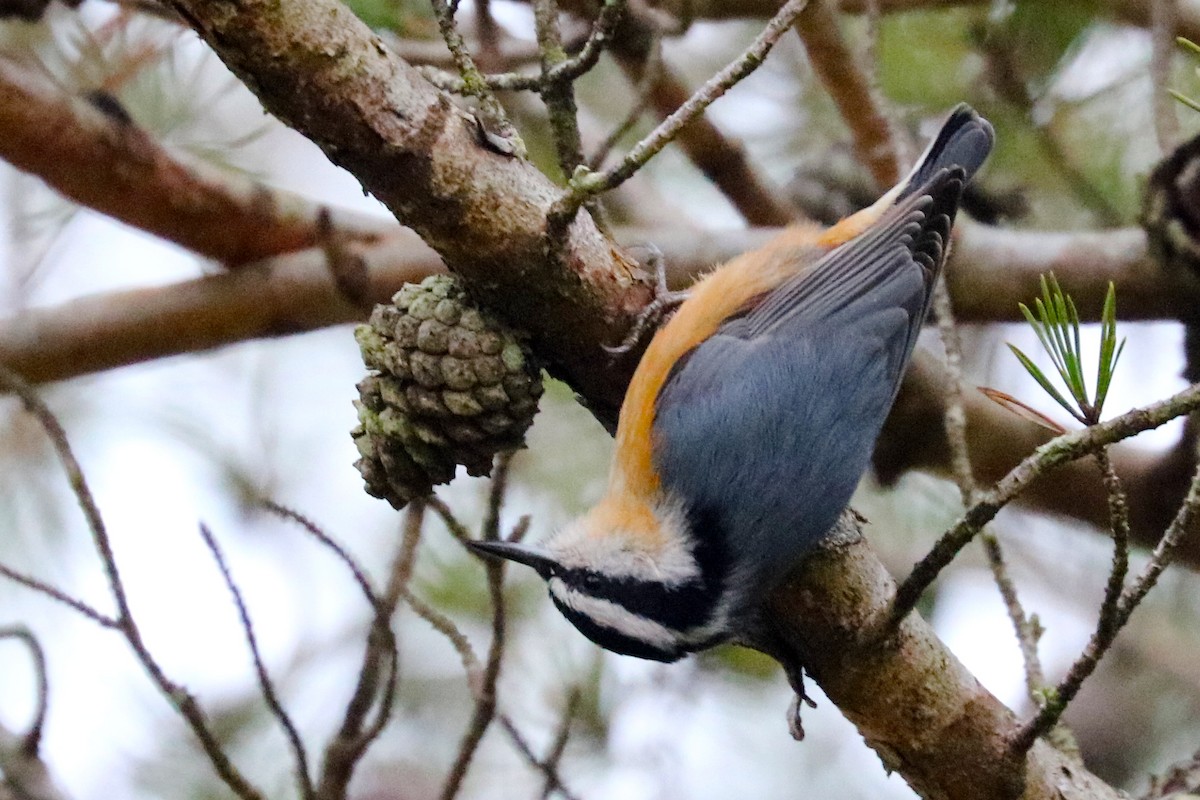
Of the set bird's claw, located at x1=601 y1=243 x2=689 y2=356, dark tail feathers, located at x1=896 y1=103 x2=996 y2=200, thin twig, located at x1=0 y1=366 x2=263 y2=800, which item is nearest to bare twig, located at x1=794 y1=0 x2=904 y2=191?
dark tail feathers, located at x1=896 y1=103 x2=996 y2=200

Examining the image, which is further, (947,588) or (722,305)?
(947,588)

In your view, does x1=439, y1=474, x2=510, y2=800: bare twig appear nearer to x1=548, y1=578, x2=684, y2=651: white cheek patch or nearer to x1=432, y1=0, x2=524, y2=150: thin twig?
x1=548, y1=578, x2=684, y2=651: white cheek patch

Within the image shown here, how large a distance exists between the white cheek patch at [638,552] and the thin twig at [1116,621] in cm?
43

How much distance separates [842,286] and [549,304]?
1.77 ft

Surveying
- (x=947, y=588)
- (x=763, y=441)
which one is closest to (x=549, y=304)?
(x=763, y=441)

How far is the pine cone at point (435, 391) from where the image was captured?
→ 3.99ft

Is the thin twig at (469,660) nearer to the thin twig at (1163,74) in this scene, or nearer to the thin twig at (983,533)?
the thin twig at (983,533)

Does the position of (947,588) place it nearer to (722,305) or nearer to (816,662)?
(722,305)

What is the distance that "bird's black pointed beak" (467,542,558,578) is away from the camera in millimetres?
1328

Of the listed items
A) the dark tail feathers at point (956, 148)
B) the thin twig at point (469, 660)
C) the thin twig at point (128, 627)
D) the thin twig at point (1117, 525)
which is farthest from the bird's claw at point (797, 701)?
the dark tail feathers at point (956, 148)

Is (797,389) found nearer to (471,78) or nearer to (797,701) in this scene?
(797,701)

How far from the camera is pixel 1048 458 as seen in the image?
36.9 inches

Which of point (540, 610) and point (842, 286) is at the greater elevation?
point (842, 286)

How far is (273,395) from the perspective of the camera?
2928 mm
